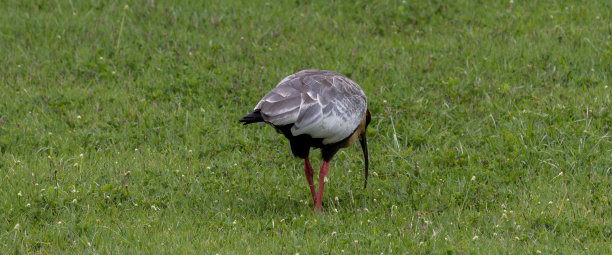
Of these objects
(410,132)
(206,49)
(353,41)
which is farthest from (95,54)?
(410,132)

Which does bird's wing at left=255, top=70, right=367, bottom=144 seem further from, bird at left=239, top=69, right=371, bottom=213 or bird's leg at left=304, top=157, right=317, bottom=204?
→ bird's leg at left=304, top=157, right=317, bottom=204

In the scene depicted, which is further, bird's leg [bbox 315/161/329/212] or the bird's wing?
bird's leg [bbox 315/161/329/212]

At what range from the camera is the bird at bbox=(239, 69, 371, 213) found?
620 cm

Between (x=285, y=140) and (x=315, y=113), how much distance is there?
1959 millimetres

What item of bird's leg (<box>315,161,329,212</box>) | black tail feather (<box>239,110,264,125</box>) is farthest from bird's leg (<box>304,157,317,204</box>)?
black tail feather (<box>239,110,264,125</box>)

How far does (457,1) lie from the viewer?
11.1 metres

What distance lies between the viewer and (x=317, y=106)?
638 cm

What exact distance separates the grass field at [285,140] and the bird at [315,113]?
57 cm

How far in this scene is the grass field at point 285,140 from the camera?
6137 millimetres

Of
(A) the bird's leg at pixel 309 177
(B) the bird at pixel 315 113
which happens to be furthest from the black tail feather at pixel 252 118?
(A) the bird's leg at pixel 309 177

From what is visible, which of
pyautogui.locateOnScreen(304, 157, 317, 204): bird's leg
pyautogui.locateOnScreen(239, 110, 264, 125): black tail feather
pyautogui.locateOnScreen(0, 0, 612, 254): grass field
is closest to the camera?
pyautogui.locateOnScreen(239, 110, 264, 125): black tail feather

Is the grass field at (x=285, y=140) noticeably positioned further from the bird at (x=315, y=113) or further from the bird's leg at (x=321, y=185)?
the bird at (x=315, y=113)

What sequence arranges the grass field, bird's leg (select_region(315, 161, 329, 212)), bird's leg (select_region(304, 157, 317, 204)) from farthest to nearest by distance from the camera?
bird's leg (select_region(304, 157, 317, 204)), bird's leg (select_region(315, 161, 329, 212)), the grass field

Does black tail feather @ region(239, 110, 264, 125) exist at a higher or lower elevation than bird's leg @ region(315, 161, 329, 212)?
higher
